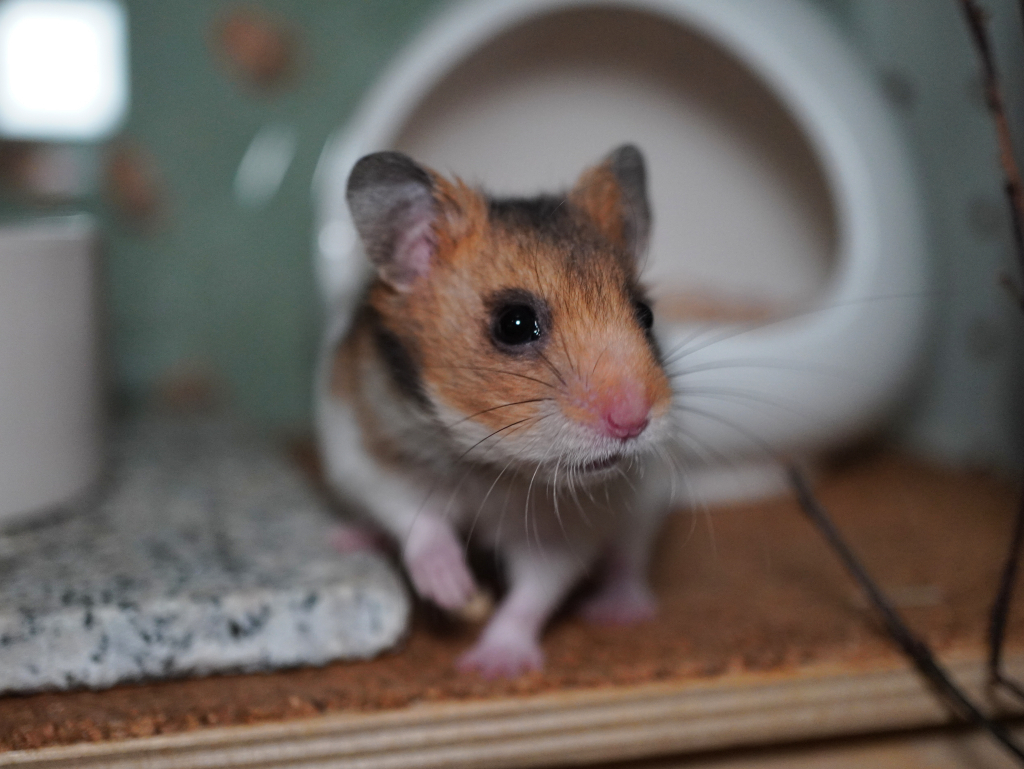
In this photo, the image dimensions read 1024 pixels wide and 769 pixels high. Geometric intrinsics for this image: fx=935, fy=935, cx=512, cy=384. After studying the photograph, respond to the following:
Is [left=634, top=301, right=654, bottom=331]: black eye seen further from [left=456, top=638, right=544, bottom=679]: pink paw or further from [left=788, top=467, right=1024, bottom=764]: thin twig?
[left=456, top=638, right=544, bottom=679]: pink paw

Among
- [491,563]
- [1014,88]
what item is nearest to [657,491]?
[491,563]

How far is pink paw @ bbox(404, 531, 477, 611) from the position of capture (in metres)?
1.25

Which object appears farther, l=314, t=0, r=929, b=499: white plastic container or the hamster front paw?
l=314, t=0, r=929, b=499: white plastic container

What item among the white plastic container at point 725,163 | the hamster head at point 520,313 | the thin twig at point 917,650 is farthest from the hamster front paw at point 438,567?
the white plastic container at point 725,163

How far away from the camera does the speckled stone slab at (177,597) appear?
1.12 m

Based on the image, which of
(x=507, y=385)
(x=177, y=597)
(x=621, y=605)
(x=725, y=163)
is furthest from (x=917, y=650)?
(x=725, y=163)

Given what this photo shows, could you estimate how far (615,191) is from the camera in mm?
1293

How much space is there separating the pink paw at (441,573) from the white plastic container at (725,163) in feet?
1.98

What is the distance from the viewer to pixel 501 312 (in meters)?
1.16

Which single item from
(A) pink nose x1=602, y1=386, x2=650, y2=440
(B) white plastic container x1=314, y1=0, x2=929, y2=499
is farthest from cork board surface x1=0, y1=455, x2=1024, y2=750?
(A) pink nose x1=602, y1=386, x2=650, y2=440

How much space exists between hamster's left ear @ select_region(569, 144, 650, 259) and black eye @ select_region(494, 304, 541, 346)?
0.21 m

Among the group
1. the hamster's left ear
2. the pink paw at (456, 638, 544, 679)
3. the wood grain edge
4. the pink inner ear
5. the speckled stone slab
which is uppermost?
the hamster's left ear

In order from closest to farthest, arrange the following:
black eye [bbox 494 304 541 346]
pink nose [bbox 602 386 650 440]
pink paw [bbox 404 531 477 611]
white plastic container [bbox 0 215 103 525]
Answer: pink nose [bbox 602 386 650 440], black eye [bbox 494 304 541 346], pink paw [bbox 404 531 477 611], white plastic container [bbox 0 215 103 525]

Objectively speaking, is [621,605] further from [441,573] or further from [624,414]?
[624,414]
